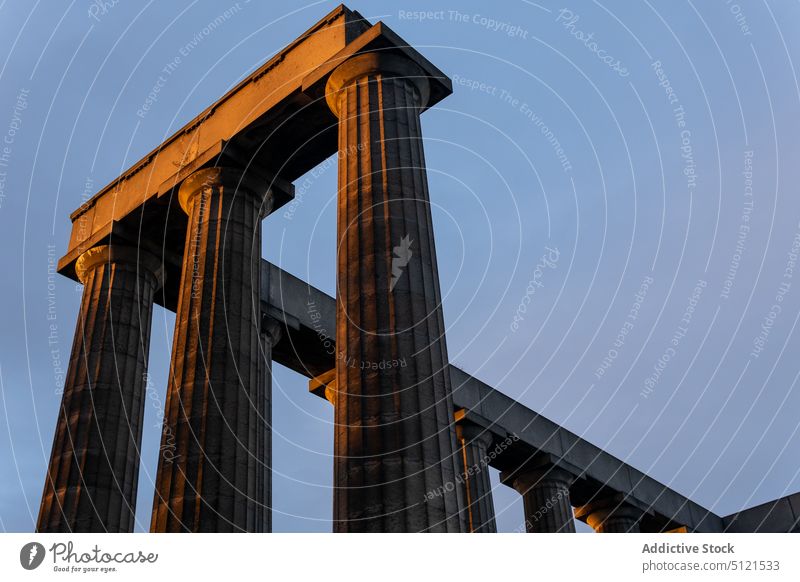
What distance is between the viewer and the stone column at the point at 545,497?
61.2 meters

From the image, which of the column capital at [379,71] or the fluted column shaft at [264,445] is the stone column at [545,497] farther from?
the column capital at [379,71]

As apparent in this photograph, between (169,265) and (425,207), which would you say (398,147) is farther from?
(169,265)

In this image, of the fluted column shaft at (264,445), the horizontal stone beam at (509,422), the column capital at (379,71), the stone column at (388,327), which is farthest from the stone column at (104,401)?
the stone column at (388,327)

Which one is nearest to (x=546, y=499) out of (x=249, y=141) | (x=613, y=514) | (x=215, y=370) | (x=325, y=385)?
(x=613, y=514)

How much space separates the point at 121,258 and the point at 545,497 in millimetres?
34469

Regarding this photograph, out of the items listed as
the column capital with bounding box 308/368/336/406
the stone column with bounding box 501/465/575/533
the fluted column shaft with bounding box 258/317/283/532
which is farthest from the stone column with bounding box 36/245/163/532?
the stone column with bounding box 501/465/575/533

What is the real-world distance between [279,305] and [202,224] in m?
12.6

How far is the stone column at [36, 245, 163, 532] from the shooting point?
37.3 m

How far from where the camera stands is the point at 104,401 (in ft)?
132

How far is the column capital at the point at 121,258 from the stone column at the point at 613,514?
4110 centimetres

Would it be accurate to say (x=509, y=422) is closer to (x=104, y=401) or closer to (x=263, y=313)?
(x=263, y=313)

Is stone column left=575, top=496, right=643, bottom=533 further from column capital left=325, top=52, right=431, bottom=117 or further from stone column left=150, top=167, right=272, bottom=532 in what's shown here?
column capital left=325, top=52, right=431, bottom=117

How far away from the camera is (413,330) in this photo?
2655cm

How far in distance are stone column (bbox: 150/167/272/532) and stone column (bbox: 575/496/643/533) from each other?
123ft
